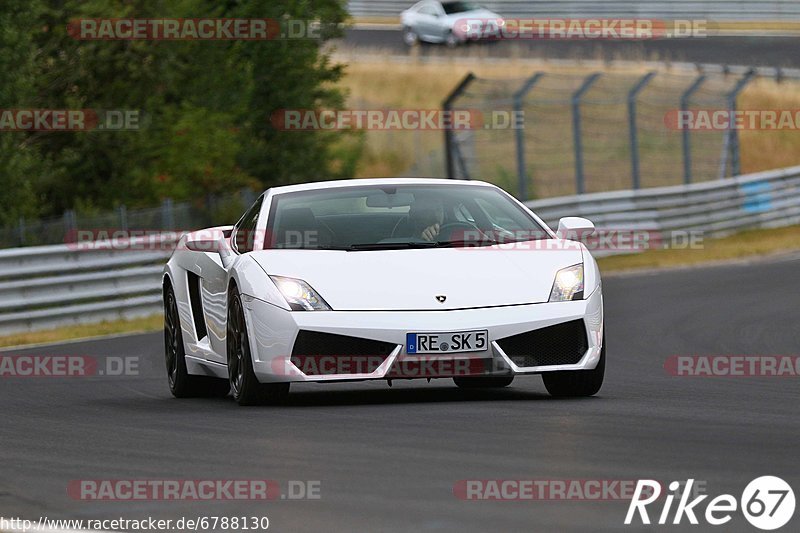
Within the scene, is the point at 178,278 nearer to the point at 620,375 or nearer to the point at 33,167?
the point at 620,375

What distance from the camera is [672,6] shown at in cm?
5959

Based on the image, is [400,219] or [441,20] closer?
[400,219]

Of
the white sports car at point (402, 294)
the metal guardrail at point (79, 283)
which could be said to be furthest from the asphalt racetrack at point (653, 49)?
the white sports car at point (402, 294)

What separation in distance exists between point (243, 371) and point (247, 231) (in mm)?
1278

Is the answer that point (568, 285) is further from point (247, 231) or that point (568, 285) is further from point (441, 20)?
point (441, 20)

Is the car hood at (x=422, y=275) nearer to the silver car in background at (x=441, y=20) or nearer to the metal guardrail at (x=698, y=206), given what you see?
the metal guardrail at (x=698, y=206)

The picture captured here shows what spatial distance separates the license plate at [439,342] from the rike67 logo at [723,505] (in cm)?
310

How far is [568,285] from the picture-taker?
9.98 m

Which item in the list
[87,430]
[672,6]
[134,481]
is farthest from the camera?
[672,6]

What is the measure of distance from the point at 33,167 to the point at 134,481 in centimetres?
1833

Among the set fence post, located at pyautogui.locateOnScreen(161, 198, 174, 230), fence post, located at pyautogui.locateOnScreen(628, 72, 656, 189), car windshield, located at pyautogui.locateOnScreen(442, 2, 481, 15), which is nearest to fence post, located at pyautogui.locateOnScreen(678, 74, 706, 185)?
fence post, located at pyautogui.locateOnScreen(628, 72, 656, 189)

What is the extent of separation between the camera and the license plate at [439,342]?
959 cm

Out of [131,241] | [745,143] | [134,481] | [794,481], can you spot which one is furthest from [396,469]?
[745,143]

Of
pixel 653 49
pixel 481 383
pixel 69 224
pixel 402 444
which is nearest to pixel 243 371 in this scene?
pixel 481 383
